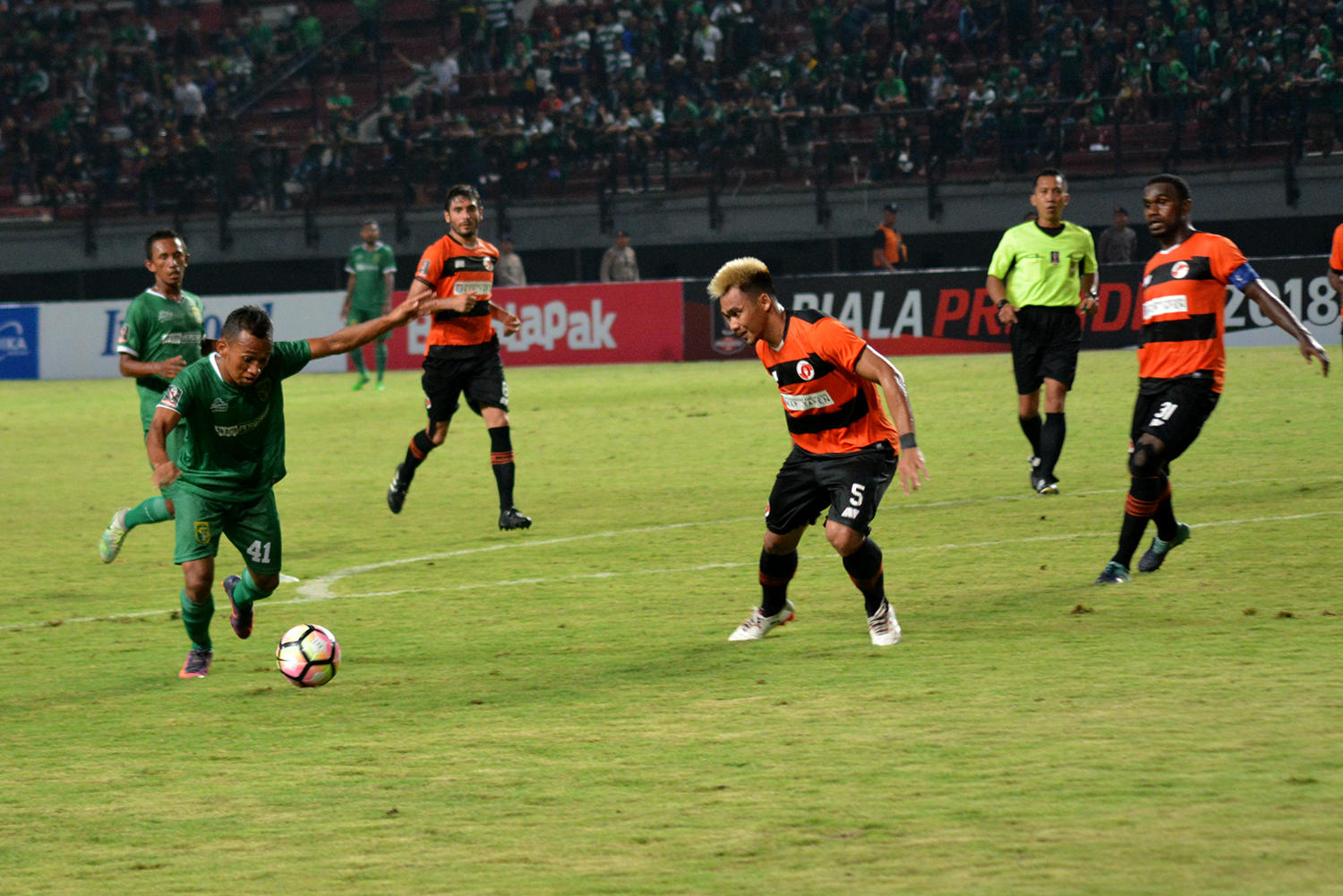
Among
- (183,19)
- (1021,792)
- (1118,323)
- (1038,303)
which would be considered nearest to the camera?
(1021,792)

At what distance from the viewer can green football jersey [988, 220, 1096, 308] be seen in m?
11.8

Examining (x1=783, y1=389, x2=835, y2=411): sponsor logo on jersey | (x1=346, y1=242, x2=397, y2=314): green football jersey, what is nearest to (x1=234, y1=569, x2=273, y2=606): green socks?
(x1=783, y1=389, x2=835, y2=411): sponsor logo on jersey

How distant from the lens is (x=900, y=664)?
6562 mm

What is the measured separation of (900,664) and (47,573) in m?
6.19

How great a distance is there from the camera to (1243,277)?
8180 millimetres

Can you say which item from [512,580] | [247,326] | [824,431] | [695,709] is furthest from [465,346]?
[695,709]

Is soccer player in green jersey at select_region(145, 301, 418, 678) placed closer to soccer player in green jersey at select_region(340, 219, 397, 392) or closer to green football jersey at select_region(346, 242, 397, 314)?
soccer player in green jersey at select_region(340, 219, 397, 392)

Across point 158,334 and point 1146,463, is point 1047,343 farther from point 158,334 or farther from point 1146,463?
point 158,334

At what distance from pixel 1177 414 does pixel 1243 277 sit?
2.65 ft

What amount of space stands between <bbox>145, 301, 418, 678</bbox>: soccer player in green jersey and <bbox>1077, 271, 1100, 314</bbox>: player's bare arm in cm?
668

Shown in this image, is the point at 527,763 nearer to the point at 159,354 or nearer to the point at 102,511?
the point at 159,354

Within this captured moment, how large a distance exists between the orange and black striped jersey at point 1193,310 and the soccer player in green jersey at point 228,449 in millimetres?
4074

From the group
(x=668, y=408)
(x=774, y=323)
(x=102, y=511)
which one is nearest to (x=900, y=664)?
(x=774, y=323)

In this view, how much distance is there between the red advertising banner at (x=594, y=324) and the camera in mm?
26844
